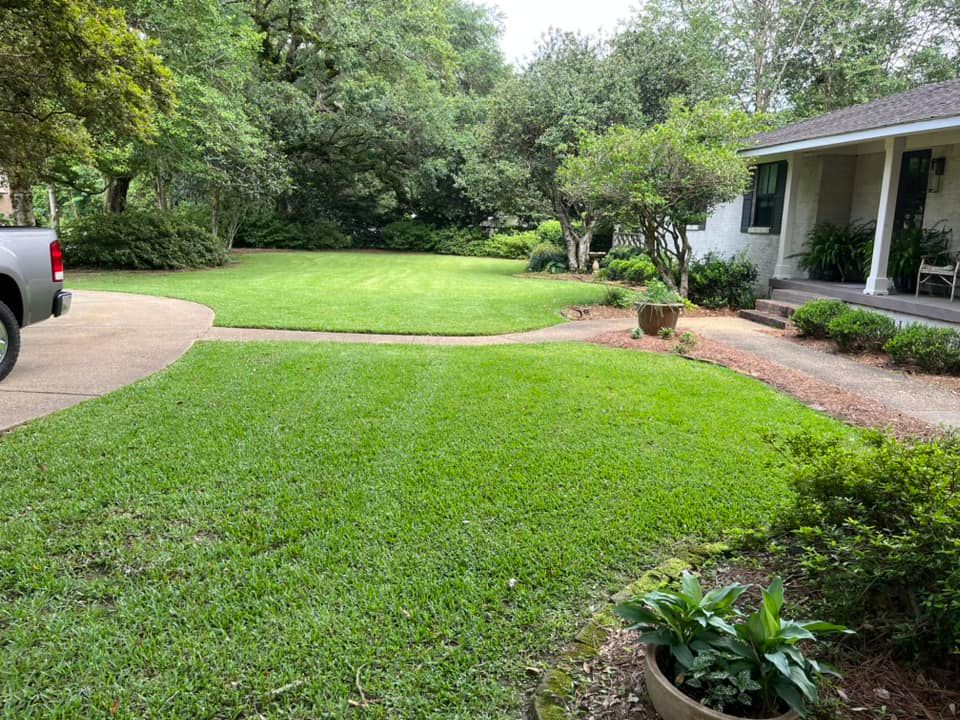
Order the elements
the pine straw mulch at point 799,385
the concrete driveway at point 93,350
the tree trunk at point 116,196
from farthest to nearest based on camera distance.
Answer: the tree trunk at point 116,196 < the concrete driveway at point 93,350 < the pine straw mulch at point 799,385

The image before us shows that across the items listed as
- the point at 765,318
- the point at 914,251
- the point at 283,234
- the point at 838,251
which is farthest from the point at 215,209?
the point at 914,251

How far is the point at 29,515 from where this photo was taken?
10.7ft

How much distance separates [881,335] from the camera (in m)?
7.76

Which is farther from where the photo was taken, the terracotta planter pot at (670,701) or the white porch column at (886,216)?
the white porch column at (886,216)

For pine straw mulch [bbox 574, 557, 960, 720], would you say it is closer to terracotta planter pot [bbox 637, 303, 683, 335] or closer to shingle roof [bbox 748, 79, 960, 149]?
terracotta planter pot [bbox 637, 303, 683, 335]

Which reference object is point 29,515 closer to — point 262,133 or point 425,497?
point 425,497

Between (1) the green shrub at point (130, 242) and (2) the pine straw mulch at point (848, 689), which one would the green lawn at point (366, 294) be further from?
(2) the pine straw mulch at point (848, 689)

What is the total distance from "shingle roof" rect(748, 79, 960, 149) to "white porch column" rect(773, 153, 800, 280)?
680 mm

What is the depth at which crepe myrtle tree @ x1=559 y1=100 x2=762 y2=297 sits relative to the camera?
9570mm

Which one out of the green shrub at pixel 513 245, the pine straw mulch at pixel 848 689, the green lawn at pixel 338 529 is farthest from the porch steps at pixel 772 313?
the green shrub at pixel 513 245

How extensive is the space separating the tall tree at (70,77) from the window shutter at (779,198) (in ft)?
35.8

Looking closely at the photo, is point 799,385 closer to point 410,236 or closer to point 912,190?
point 912,190

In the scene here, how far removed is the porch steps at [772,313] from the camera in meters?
10.4

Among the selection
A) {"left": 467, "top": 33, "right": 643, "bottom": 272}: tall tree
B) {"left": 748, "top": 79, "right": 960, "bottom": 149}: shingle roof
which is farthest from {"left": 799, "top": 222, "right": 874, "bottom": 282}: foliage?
{"left": 467, "top": 33, "right": 643, "bottom": 272}: tall tree
